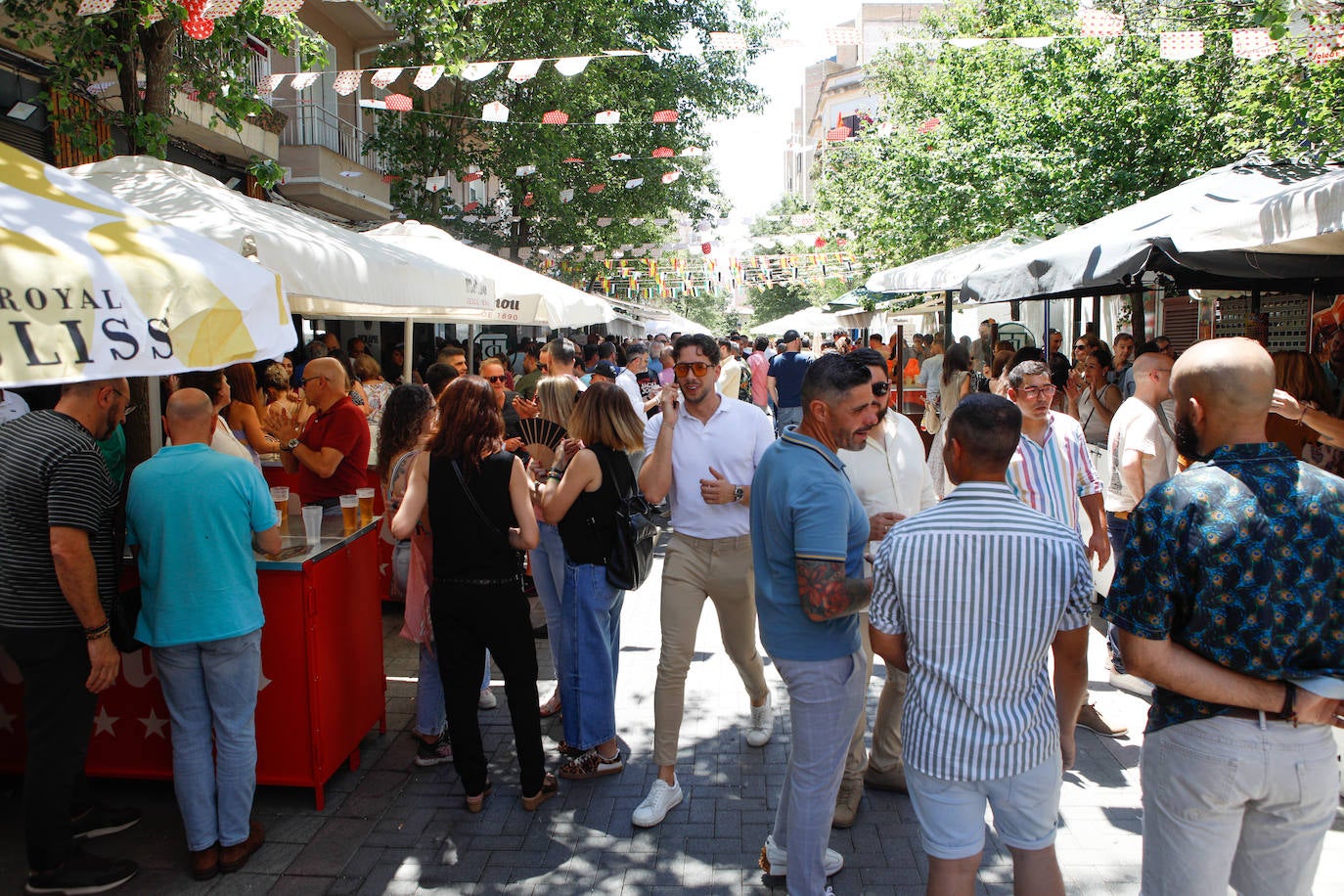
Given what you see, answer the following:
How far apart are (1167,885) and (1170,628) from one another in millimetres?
648

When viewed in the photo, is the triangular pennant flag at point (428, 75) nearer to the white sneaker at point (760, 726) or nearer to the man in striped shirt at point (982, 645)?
the white sneaker at point (760, 726)

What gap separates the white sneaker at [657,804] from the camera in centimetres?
403

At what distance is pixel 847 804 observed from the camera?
3.97m

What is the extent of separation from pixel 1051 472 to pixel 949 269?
25.4ft

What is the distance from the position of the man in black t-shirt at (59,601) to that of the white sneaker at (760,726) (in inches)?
108

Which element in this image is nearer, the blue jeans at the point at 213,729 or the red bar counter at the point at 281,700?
the blue jeans at the point at 213,729

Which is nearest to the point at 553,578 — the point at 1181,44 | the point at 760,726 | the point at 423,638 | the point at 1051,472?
the point at 423,638

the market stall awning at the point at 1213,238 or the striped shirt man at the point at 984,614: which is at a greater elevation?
the market stall awning at the point at 1213,238

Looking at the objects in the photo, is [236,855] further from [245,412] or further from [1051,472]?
[1051,472]

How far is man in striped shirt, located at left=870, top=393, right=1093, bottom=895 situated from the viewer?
94.7 inches

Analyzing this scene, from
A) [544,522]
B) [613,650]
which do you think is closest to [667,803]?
[613,650]

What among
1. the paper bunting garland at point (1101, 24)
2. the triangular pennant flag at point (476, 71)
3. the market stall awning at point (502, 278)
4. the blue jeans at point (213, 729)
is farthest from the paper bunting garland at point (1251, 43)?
the blue jeans at point (213, 729)

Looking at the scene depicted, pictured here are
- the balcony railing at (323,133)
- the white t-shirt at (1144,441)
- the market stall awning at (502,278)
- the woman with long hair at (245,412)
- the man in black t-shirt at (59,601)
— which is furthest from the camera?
the balcony railing at (323,133)

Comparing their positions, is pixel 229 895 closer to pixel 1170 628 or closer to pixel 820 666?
pixel 820 666
